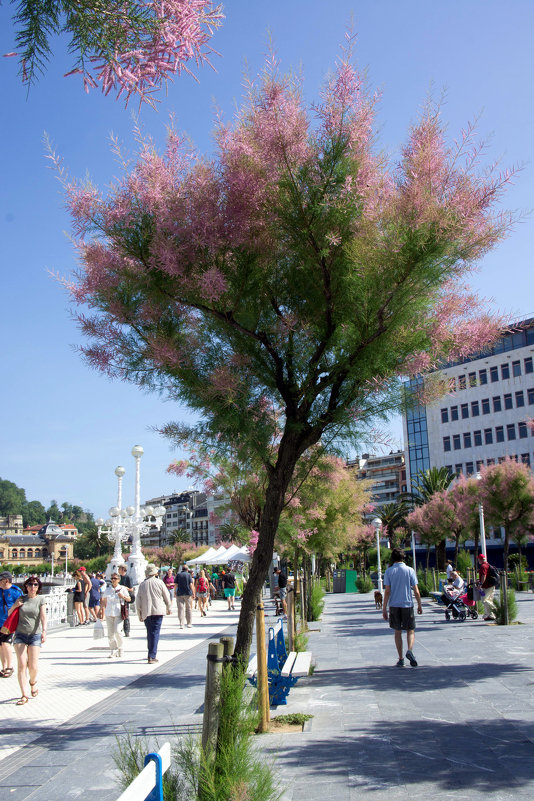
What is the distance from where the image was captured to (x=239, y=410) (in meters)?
7.12

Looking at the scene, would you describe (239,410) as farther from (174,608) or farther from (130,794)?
(174,608)

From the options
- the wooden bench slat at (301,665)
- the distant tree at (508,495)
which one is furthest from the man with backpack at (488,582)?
the wooden bench slat at (301,665)

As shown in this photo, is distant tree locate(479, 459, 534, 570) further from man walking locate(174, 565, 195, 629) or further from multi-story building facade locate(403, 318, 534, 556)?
multi-story building facade locate(403, 318, 534, 556)

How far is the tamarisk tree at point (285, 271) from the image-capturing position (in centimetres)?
630

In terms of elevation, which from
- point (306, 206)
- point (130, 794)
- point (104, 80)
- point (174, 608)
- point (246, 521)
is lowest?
point (174, 608)

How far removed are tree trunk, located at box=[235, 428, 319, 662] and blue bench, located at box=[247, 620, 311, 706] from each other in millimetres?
668

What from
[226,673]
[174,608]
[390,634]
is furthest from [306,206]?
[174,608]

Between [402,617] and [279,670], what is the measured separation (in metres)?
2.73

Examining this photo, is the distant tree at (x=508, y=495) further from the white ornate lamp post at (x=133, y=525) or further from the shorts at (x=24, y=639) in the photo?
the shorts at (x=24, y=639)

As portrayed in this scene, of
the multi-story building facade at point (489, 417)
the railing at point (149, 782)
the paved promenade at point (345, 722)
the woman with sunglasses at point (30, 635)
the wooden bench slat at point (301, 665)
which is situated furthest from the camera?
the multi-story building facade at point (489, 417)

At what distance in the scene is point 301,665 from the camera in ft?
28.8

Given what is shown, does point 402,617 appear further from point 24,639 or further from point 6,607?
point 6,607

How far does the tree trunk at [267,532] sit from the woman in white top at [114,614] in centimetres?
744

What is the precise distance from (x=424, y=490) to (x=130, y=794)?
59380 mm
